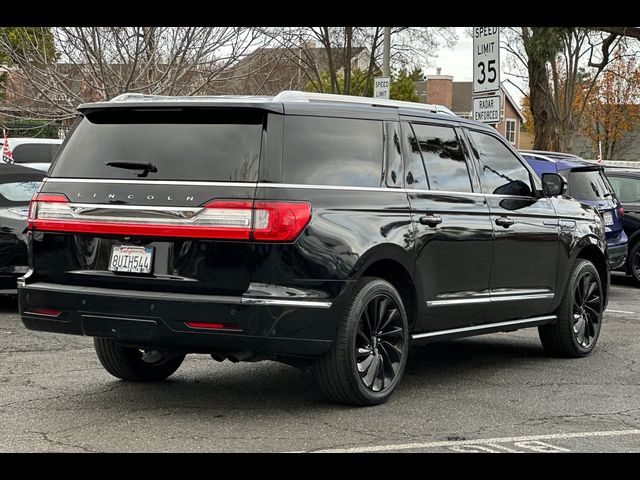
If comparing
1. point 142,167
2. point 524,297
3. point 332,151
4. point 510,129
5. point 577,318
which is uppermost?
point 510,129

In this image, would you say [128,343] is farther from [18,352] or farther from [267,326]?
[18,352]

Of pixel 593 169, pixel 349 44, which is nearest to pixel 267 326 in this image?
pixel 593 169

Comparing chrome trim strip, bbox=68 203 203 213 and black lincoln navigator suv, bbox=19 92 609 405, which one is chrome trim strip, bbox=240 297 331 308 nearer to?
black lincoln navigator suv, bbox=19 92 609 405

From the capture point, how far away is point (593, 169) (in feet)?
51.4

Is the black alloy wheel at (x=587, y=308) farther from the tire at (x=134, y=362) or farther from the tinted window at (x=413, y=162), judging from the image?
the tire at (x=134, y=362)

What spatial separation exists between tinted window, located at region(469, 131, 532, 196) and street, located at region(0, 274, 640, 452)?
1.40 m

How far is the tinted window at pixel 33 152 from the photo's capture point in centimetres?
2405

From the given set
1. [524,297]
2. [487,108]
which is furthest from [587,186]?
[524,297]

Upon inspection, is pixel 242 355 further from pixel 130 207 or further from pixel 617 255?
pixel 617 255

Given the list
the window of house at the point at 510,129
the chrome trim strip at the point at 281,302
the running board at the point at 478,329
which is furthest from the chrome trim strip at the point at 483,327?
the window of house at the point at 510,129

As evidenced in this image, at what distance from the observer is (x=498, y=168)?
8.79 meters

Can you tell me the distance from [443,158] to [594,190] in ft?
26.1

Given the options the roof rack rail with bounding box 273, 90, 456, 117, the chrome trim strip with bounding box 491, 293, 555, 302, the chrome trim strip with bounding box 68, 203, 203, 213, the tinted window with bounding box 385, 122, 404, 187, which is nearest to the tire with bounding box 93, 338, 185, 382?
the chrome trim strip with bounding box 68, 203, 203, 213

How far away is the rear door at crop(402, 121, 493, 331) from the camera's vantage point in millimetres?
7672
